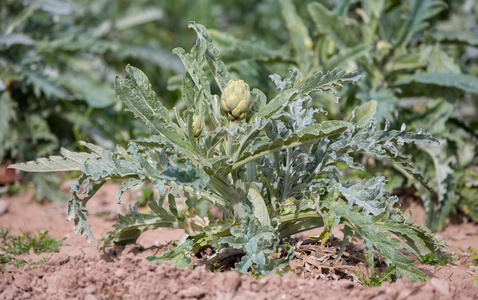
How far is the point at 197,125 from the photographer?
1.63 metres

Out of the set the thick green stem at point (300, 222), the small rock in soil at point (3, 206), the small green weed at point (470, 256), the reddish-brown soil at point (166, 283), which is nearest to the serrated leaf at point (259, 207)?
the thick green stem at point (300, 222)

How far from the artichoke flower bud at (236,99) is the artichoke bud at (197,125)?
9 cm

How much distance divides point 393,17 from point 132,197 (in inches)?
89.4

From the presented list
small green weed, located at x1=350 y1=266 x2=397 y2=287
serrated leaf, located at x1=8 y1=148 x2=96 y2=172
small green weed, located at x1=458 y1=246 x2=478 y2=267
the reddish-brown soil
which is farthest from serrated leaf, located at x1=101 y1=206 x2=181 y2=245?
small green weed, located at x1=458 y1=246 x2=478 y2=267

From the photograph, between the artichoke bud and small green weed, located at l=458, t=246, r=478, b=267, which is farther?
small green weed, located at l=458, t=246, r=478, b=267

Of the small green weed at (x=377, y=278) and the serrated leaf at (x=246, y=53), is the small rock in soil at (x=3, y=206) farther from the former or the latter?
the small green weed at (x=377, y=278)

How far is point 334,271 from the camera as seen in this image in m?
1.71

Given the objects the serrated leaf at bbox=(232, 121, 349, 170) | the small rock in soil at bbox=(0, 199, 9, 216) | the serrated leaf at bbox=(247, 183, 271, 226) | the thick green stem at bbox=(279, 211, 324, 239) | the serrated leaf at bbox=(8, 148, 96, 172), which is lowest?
the small rock in soil at bbox=(0, 199, 9, 216)

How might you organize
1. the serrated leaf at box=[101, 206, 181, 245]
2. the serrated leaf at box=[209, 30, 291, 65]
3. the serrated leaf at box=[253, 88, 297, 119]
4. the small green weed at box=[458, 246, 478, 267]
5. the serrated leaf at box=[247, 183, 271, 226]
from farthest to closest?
the serrated leaf at box=[209, 30, 291, 65]
the small green weed at box=[458, 246, 478, 267]
the serrated leaf at box=[101, 206, 181, 245]
the serrated leaf at box=[247, 183, 271, 226]
the serrated leaf at box=[253, 88, 297, 119]

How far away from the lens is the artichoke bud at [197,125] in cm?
162

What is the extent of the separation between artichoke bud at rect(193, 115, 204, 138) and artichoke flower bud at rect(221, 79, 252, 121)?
3.7 inches

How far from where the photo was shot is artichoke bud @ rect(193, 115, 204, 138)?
5.33 feet

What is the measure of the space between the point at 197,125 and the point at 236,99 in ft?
0.54

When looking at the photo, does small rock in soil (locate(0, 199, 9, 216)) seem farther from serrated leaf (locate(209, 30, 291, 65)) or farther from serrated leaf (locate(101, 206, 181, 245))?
serrated leaf (locate(209, 30, 291, 65))
